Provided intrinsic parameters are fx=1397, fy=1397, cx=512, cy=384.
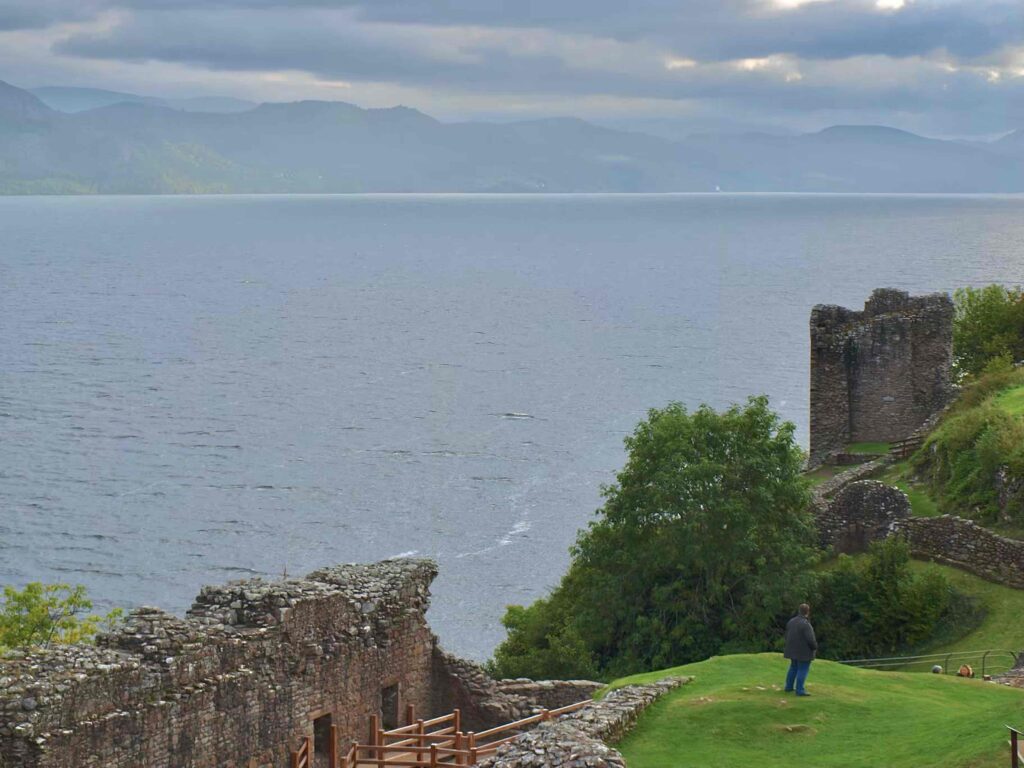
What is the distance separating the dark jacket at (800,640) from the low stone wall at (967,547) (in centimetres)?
1614

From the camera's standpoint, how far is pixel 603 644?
4322 cm

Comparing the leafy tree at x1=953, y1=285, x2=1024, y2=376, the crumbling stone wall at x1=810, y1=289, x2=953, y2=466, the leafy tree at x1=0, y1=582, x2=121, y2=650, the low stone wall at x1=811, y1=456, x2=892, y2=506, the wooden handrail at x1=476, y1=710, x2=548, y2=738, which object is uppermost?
the leafy tree at x1=953, y1=285, x2=1024, y2=376

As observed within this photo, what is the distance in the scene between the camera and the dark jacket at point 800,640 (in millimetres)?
24953

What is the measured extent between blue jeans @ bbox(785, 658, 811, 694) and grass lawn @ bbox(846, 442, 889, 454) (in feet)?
115

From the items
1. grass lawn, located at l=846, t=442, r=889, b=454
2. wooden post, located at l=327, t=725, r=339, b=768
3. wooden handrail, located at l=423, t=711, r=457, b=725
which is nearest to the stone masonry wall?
wooden post, located at l=327, t=725, r=339, b=768

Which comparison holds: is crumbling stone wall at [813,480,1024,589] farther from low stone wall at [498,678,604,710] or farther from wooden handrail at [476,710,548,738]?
wooden handrail at [476,710,548,738]

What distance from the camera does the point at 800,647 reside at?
989 inches

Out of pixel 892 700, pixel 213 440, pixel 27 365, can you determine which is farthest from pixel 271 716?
pixel 27 365

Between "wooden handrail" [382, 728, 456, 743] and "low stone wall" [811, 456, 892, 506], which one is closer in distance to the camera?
"wooden handrail" [382, 728, 456, 743]

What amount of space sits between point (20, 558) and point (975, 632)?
185 ft

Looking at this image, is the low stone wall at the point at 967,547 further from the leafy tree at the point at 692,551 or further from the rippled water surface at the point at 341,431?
the rippled water surface at the point at 341,431

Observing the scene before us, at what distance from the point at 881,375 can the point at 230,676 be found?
1664 inches

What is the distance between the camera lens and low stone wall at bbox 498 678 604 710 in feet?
105

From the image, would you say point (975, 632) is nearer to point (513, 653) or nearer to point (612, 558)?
point (612, 558)
